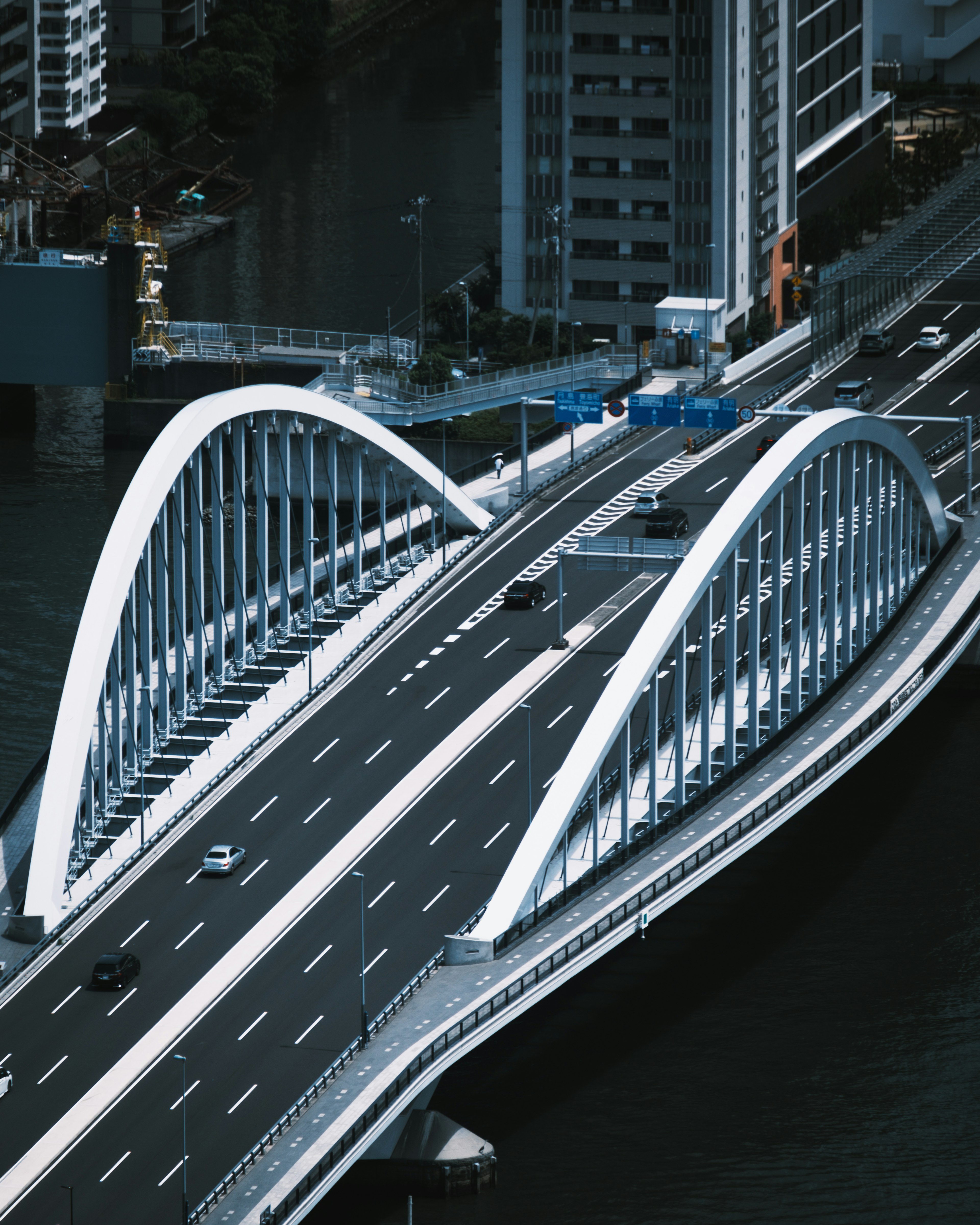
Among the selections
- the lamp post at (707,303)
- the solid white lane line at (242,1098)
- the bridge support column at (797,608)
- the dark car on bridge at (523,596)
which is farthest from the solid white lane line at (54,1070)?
the lamp post at (707,303)

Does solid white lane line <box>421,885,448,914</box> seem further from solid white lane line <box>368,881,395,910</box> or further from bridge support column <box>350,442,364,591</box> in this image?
bridge support column <box>350,442,364,591</box>

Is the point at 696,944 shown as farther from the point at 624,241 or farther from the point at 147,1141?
the point at 624,241

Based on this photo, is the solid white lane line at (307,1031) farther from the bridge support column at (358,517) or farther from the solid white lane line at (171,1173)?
the bridge support column at (358,517)

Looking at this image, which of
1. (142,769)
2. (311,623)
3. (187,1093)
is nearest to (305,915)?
(187,1093)

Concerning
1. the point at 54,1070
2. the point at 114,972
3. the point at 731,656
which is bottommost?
the point at 54,1070

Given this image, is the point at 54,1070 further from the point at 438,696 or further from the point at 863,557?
the point at 863,557

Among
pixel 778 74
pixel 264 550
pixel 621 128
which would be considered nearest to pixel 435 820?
pixel 264 550
